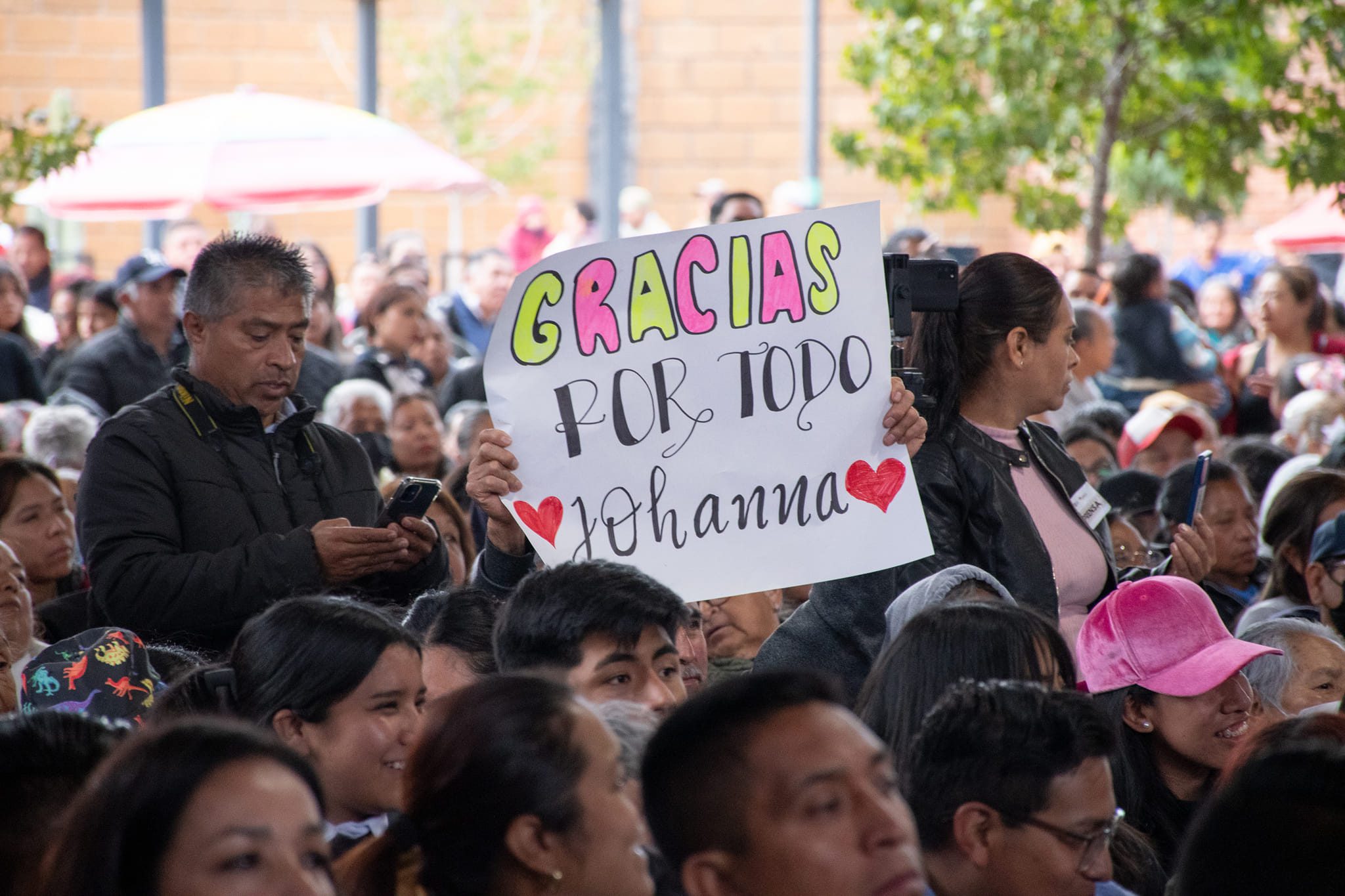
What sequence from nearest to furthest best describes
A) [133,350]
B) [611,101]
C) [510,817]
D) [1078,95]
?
[510,817] < [133,350] < [1078,95] < [611,101]

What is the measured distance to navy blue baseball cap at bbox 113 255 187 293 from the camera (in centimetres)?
823

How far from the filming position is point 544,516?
3840mm

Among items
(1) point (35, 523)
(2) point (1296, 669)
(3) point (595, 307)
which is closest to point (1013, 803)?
(3) point (595, 307)

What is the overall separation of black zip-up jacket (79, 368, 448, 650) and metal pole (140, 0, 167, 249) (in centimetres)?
729

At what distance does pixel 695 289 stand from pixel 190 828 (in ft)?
7.17

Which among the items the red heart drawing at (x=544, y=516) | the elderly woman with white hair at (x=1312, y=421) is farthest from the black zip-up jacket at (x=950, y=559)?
the elderly woman with white hair at (x=1312, y=421)

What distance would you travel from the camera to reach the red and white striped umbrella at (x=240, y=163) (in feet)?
34.9

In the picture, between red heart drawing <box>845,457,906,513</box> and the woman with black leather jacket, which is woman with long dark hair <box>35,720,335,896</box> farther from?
red heart drawing <box>845,457,906,513</box>

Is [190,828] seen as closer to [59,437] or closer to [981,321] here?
[981,321]

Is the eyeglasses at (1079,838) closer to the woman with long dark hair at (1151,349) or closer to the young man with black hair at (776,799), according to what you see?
the young man with black hair at (776,799)

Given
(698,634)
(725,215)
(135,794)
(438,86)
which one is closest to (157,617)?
(698,634)

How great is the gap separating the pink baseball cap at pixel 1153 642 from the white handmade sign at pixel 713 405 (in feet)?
1.40

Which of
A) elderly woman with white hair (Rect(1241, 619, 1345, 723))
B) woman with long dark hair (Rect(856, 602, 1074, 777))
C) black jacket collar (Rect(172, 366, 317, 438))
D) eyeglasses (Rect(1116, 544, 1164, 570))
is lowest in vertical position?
elderly woman with white hair (Rect(1241, 619, 1345, 723))

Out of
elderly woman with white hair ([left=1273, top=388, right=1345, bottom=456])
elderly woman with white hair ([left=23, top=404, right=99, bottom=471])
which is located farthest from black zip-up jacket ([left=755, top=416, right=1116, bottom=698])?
elderly woman with white hair ([left=1273, top=388, right=1345, bottom=456])
